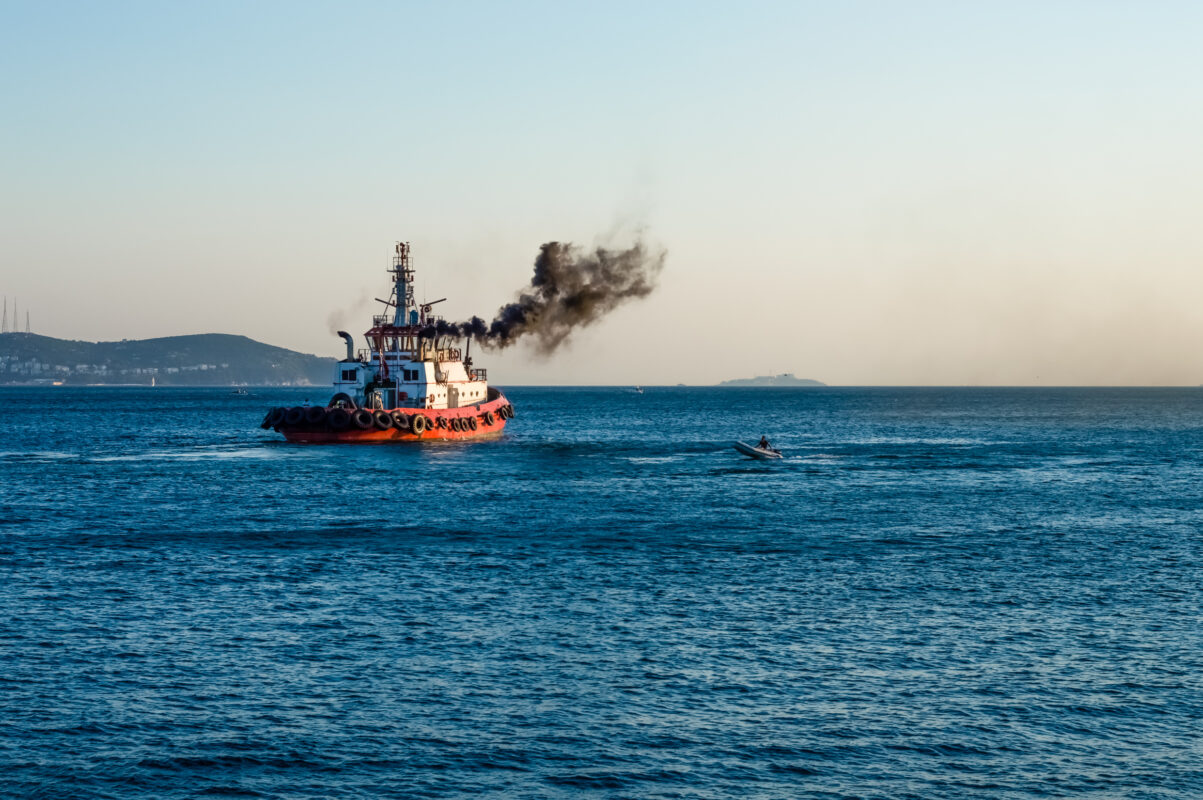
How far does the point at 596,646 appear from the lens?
31391mm

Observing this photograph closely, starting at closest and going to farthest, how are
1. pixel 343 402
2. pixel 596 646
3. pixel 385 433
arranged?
pixel 596 646
pixel 385 433
pixel 343 402

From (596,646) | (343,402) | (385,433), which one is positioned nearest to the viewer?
(596,646)

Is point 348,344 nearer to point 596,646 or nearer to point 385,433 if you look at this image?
point 385,433

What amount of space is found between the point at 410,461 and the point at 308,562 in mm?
49358

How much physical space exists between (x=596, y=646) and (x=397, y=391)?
268ft

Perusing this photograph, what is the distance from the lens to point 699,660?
29.9m

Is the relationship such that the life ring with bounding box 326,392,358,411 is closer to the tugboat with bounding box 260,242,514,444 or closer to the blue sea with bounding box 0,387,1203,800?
the tugboat with bounding box 260,242,514,444

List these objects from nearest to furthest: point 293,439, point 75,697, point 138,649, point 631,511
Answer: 1. point 75,697
2. point 138,649
3. point 631,511
4. point 293,439

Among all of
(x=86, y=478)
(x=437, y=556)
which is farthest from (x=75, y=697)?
(x=86, y=478)

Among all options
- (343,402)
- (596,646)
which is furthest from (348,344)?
(596,646)

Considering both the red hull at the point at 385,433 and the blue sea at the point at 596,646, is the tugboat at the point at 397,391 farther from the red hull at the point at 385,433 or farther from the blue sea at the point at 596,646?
the blue sea at the point at 596,646

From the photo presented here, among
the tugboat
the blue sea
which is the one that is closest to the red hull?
the tugboat

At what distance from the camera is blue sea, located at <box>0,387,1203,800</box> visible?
22.3 metres

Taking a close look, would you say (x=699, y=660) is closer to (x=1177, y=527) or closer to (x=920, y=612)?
(x=920, y=612)
